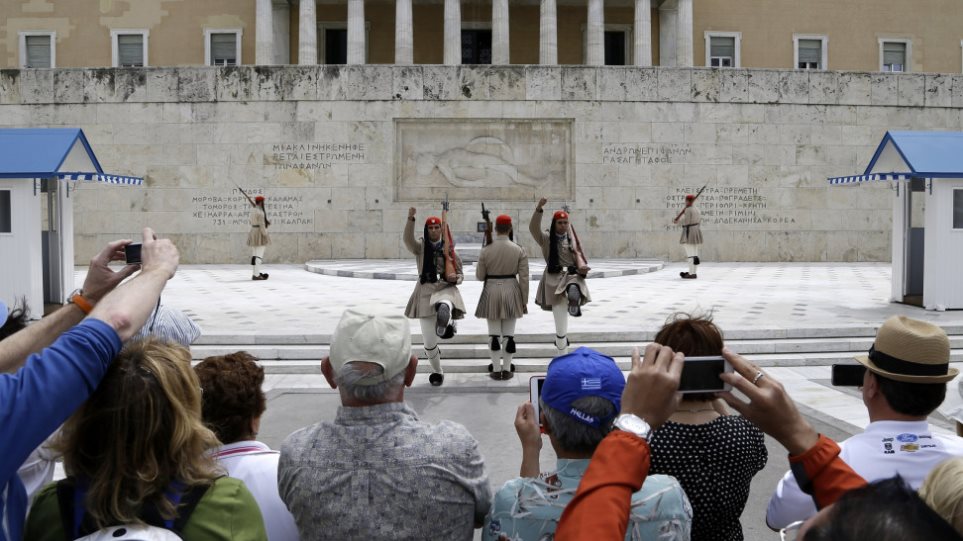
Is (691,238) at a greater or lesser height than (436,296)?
greater

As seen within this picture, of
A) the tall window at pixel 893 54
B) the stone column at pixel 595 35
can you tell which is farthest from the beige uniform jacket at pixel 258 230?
the tall window at pixel 893 54

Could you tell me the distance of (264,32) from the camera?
2944 centimetres

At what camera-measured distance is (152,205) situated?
74.0ft

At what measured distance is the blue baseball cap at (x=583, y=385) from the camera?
2170 mm

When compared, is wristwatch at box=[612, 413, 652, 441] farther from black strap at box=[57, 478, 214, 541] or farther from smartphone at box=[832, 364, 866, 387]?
black strap at box=[57, 478, 214, 541]

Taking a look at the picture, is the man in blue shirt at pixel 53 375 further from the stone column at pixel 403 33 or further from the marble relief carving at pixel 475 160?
the stone column at pixel 403 33

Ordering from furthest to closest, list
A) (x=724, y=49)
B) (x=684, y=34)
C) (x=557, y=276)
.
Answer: (x=724, y=49) → (x=684, y=34) → (x=557, y=276)

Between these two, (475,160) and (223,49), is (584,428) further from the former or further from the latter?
(223,49)

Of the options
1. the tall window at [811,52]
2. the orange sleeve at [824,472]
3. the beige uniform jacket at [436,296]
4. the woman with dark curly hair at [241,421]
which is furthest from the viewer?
the tall window at [811,52]

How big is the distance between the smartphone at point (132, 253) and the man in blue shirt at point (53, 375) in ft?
1.68

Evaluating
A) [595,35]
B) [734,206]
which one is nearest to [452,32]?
[595,35]

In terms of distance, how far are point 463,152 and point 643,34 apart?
10.7 m

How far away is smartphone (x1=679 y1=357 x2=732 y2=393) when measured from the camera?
1.95 m

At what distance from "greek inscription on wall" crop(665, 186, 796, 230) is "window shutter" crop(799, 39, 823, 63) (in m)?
13.7
